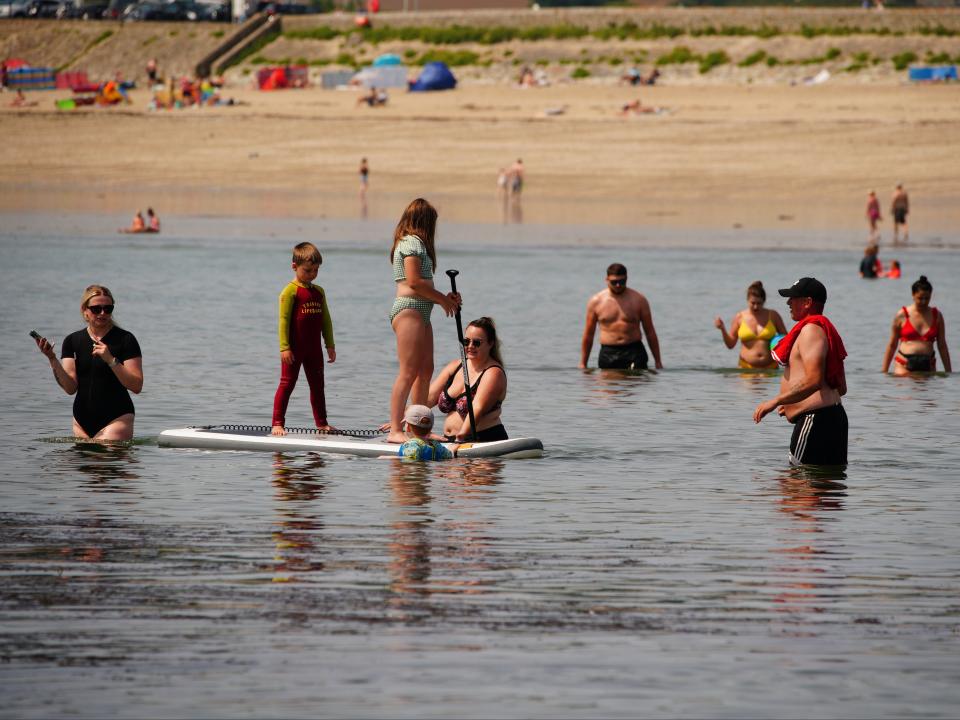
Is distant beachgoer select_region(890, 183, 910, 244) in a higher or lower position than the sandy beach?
lower

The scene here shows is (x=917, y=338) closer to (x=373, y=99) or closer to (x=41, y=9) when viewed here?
(x=373, y=99)

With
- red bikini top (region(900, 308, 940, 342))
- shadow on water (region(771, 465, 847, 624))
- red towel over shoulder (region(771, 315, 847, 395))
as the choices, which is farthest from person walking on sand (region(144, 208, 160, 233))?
red towel over shoulder (region(771, 315, 847, 395))

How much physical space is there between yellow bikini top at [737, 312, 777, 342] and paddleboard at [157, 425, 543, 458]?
5.36 metres

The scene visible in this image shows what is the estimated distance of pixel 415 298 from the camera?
10992mm

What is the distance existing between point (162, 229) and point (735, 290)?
17773mm

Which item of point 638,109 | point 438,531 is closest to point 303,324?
point 438,531

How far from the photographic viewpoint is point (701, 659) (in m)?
6.38

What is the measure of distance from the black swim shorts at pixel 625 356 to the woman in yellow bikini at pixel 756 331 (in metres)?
0.84

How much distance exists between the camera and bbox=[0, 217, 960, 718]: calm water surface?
6.03 metres

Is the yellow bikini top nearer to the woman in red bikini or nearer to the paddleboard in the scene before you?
the woman in red bikini

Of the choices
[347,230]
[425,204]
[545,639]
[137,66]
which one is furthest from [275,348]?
[137,66]

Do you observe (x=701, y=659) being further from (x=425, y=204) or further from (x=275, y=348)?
(x=275, y=348)

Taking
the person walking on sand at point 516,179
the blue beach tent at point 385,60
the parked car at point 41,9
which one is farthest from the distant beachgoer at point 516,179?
the parked car at point 41,9

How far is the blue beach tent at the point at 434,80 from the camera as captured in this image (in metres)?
68.4
